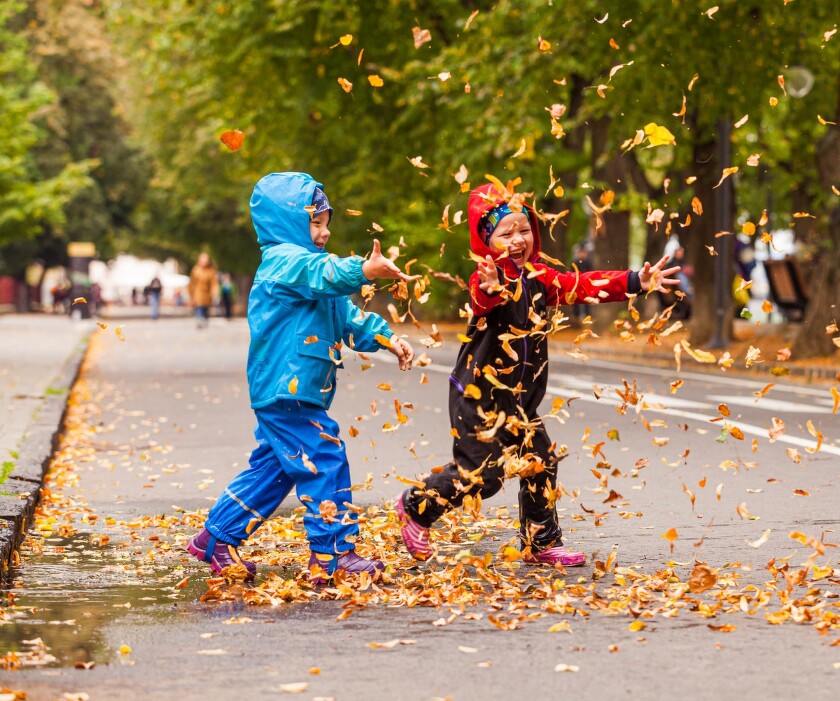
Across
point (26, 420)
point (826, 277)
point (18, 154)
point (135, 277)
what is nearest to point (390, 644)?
point (26, 420)

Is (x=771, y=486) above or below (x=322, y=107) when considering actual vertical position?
below

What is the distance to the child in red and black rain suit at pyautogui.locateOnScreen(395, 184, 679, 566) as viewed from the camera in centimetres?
662

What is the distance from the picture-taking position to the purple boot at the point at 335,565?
6465 mm

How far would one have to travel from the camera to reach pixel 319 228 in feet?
22.0

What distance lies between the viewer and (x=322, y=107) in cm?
3312

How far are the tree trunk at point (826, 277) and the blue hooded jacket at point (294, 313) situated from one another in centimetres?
1584

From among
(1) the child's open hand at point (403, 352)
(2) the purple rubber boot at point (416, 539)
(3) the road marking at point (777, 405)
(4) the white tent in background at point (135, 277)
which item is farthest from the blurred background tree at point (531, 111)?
(4) the white tent in background at point (135, 277)

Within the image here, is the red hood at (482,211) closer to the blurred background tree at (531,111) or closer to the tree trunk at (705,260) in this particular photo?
the blurred background tree at (531,111)

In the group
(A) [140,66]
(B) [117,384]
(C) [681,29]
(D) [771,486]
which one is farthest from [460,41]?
(A) [140,66]

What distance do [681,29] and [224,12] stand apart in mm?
11559

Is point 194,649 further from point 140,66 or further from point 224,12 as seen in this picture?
point 140,66

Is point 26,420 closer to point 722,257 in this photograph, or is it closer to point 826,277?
point 826,277

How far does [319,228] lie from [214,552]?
1.40m

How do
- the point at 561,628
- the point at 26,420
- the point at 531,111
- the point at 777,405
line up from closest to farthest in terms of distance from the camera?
the point at 561,628 → the point at 26,420 → the point at 777,405 → the point at 531,111
